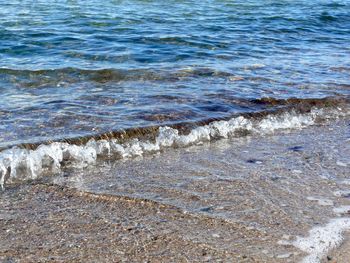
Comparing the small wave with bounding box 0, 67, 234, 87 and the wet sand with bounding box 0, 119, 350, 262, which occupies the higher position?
the wet sand with bounding box 0, 119, 350, 262

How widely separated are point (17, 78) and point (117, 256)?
522 centimetres

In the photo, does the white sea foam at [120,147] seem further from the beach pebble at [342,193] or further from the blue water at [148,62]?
the beach pebble at [342,193]

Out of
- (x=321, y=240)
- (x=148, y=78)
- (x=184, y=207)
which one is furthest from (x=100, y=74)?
(x=321, y=240)

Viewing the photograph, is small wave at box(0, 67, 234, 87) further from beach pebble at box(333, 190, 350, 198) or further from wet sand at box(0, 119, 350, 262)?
beach pebble at box(333, 190, 350, 198)

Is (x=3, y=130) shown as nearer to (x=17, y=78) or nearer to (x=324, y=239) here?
(x=17, y=78)

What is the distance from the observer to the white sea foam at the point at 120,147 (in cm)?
532

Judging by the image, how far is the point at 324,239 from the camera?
163 inches

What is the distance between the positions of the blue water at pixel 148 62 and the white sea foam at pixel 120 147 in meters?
0.33

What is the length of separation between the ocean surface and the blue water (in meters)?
0.02

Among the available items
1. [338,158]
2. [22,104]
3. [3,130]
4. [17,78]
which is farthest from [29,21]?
[338,158]

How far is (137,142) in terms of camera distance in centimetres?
614

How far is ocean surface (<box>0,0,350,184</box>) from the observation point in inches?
246

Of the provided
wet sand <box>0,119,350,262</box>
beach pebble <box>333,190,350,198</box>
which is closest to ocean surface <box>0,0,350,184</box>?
wet sand <box>0,119,350,262</box>

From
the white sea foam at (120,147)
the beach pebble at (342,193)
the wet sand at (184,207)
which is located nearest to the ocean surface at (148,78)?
the white sea foam at (120,147)
